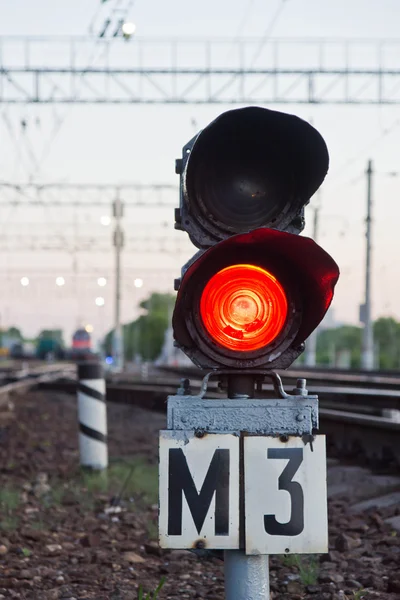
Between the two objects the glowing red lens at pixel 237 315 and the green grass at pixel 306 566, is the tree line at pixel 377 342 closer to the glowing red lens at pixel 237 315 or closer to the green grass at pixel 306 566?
the green grass at pixel 306 566

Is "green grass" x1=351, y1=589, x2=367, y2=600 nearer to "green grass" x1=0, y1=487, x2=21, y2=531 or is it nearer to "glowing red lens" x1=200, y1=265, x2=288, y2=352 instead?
"glowing red lens" x1=200, y1=265, x2=288, y2=352

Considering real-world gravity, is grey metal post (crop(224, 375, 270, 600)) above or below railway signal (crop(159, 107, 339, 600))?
below

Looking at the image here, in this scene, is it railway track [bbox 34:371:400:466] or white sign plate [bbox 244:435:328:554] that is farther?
railway track [bbox 34:371:400:466]

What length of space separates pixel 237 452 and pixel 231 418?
0.09 m

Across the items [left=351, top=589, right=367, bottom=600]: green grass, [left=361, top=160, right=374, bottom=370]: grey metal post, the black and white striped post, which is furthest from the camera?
[left=361, top=160, right=374, bottom=370]: grey metal post

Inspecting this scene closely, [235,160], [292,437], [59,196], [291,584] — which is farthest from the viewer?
[59,196]

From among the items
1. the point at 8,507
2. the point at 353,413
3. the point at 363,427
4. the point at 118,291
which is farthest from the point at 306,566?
the point at 118,291

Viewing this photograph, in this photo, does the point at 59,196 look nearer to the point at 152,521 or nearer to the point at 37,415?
the point at 37,415

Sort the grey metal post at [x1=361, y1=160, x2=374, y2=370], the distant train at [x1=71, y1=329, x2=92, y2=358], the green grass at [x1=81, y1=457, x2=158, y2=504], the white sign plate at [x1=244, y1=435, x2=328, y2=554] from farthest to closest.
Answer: the distant train at [x1=71, y1=329, x2=92, y2=358] < the grey metal post at [x1=361, y1=160, x2=374, y2=370] < the green grass at [x1=81, y1=457, x2=158, y2=504] < the white sign plate at [x1=244, y1=435, x2=328, y2=554]

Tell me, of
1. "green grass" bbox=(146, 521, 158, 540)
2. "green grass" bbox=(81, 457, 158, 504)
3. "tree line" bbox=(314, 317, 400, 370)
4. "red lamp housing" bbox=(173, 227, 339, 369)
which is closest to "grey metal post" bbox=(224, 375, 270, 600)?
"red lamp housing" bbox=(173, 227, 339, 369)

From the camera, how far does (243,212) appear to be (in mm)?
2480

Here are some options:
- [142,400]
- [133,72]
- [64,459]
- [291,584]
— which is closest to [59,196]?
[133,72]

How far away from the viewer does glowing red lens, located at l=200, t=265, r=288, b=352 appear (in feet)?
7.54

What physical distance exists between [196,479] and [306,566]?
2296 mm
